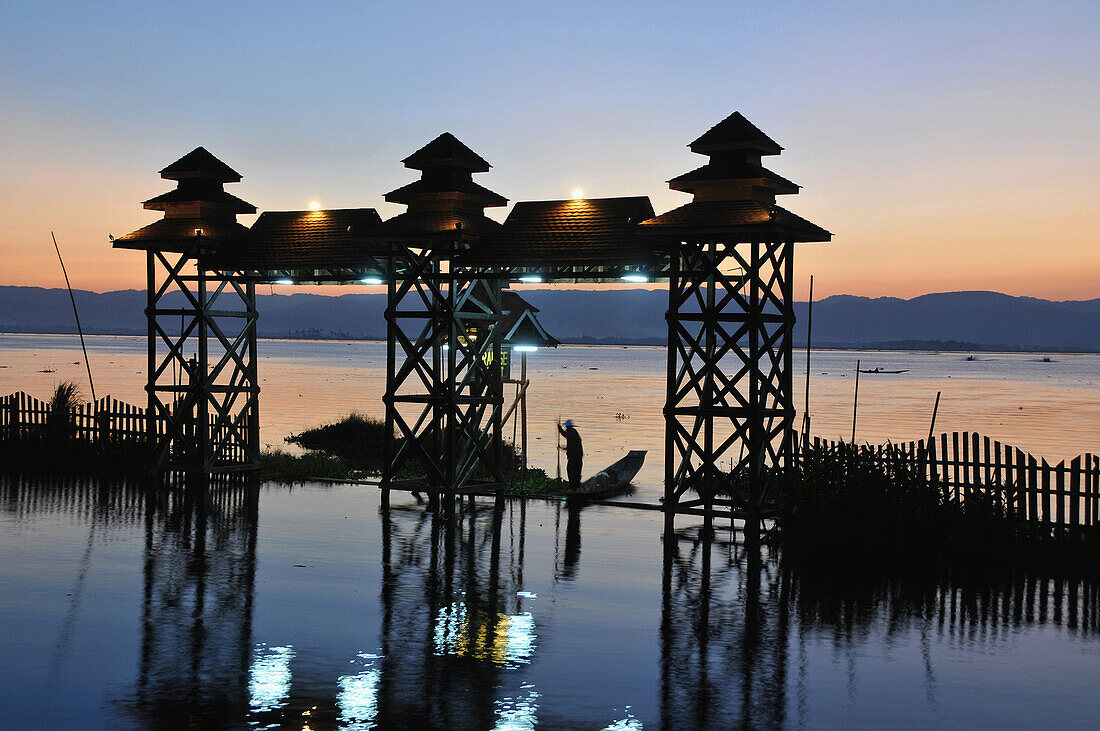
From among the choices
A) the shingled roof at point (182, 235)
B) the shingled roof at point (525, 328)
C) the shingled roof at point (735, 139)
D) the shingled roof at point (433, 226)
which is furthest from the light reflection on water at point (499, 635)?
the shingled roof at point (525, 328)

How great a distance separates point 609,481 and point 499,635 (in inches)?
516

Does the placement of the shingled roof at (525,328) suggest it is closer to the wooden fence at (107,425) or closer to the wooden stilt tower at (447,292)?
the wooden stilt tower at (447,292)

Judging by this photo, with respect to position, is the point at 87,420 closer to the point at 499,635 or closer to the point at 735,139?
the point at 735,139

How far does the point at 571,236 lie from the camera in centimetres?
2255

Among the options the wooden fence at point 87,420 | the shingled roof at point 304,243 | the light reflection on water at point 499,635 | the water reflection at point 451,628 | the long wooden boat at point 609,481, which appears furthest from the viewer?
the wooden fence at point 87,420

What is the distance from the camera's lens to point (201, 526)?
792 inches

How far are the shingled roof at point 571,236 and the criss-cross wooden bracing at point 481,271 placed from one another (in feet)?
0.11

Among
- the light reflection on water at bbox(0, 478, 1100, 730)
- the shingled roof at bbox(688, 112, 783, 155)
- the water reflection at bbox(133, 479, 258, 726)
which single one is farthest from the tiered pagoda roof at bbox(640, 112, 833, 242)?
the water reflection at bbox(133, 479, 258, 726)

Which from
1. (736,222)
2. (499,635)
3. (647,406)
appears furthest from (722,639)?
(647,406)

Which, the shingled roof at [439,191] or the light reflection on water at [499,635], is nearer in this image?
the light reflection on water at [499,635]

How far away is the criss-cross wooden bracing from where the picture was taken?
19.8m

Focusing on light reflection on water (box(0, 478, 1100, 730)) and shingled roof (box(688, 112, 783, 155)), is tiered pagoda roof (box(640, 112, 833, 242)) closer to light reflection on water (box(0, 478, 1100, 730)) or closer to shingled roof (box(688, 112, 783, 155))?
shingled roof (box(688, 112, 783, 155))

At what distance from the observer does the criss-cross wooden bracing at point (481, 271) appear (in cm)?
1984

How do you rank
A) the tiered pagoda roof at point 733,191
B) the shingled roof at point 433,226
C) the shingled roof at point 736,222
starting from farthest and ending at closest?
the shingled roof at point 433,226 < the tiered pagoda roof at point 733,191 < the shingled roof at point 736,222
